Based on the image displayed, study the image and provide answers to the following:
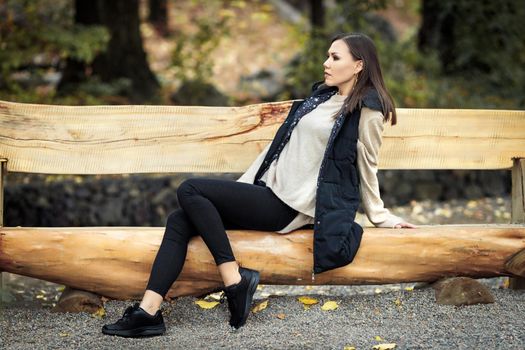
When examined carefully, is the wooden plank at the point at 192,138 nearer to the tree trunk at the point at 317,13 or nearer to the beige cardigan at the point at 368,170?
the beige cardigan at the point at 368,170

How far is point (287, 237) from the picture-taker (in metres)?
4.07

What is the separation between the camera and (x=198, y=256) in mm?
4023

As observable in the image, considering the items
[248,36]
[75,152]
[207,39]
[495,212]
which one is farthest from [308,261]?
[248,36]

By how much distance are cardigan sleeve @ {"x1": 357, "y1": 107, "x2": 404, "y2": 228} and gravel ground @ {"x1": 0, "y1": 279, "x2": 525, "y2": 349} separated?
1.85 ft

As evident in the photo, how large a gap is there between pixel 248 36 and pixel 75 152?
11113mm

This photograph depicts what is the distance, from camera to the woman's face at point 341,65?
4.00m

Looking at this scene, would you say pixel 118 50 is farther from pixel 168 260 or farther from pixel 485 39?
pixel 168 260

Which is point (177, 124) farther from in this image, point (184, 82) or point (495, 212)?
point (184, 82)

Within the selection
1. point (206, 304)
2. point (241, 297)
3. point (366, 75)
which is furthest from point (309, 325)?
point (366, 75)

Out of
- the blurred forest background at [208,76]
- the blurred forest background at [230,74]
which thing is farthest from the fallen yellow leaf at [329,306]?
the blurred forest background at [230,74]

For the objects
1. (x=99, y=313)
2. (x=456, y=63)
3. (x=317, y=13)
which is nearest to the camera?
(x=99, y=313)

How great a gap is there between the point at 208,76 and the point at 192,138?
607cm

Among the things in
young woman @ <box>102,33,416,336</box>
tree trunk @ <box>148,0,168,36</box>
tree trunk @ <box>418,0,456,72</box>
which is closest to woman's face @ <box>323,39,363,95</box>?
young woman @ <box>102,33,416,336</box>

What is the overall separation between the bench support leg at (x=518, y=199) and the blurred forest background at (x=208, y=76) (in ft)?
9.87
